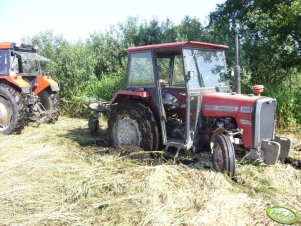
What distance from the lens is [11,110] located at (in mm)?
8102

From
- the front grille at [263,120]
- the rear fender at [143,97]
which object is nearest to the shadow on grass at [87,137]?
the rear fender at [143,97]

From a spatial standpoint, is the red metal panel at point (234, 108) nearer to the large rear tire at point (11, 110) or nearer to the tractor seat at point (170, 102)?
the tractor seat at point (170, 102)

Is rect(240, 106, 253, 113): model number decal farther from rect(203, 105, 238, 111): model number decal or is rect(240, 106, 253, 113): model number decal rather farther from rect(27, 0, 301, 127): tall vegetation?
rect(27, 0, 301, 127): tall vegetation

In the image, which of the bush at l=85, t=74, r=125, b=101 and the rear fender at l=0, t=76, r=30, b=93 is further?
the bush at l=85, t=74, r=125, b=101

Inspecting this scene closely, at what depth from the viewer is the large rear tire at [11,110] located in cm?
790

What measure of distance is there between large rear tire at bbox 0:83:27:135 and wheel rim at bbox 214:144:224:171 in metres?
4.73

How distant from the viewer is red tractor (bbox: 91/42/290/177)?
16.8 ft

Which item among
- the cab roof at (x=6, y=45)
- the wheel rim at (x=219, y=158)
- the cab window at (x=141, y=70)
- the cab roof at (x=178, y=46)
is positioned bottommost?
the wheel rim at (x=219, y=158)

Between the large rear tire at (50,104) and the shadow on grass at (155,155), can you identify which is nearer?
the shadow on grass at (155,155)

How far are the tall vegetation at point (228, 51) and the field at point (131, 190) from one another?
156 inches

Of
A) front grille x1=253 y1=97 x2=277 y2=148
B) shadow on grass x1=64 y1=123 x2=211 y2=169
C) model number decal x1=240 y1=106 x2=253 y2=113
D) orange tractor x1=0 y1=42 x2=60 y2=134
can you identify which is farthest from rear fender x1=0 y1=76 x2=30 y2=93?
front grille x1=253 y1=97 x2=277 y2=148

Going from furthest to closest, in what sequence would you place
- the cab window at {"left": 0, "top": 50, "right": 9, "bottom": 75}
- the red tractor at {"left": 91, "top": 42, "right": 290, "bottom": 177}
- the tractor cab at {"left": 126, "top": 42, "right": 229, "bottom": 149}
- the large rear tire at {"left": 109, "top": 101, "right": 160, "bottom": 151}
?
the cab window at {"left": 0, "top": 50, "right": 9, "bottom": 75}, the large rear tire at {"left": 109, "top": 101, "right": 160, "bottom": 151}, the tractor cab at {"left": 126, "top": 42, "right": 229, "bottom": 149}, the red tractor at {"left": 91, "top": 42, "right": 290, "bottom": 177}

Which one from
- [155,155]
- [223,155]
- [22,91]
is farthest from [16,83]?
[223,155]

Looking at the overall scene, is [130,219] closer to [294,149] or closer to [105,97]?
[294,149]
